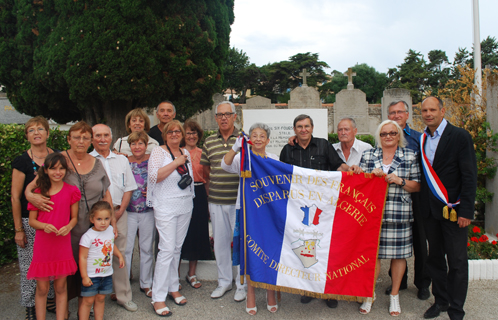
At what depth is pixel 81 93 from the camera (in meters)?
6.70

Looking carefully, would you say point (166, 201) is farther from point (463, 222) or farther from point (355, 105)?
point (355, 105)

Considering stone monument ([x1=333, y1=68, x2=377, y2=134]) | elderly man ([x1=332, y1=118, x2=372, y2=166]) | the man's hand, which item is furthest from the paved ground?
stone monument ([x1=333, y1=68, x2=377, y2=134])

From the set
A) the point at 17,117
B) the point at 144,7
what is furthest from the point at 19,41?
the point at 17,117

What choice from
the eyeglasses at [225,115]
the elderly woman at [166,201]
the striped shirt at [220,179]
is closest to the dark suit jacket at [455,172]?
the striped shirt at [220,179]

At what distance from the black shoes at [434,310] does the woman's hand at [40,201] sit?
138 inches

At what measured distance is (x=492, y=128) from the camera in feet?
16.2

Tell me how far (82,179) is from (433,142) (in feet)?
10.8

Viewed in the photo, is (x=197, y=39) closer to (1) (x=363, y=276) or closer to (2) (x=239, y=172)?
(2) (x=239, y=172)

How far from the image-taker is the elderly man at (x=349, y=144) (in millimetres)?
3881

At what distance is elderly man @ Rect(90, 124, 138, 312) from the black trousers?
2.98 meters

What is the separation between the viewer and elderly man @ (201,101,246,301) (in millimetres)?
3611

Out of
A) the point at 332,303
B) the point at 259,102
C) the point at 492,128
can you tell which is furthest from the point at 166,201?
the point at 259,102

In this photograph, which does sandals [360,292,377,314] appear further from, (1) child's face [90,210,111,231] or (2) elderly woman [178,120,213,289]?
(1) child's face [90,210,111,231]

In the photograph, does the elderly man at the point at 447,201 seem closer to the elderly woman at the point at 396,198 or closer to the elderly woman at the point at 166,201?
the elderly woman at the point at 396,198
